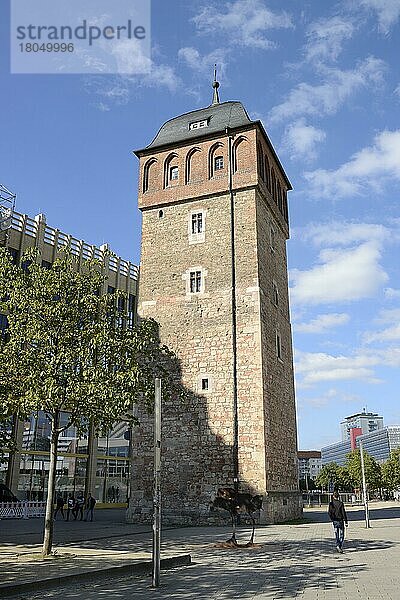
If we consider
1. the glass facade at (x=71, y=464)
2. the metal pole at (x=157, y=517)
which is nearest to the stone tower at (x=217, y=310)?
the glass facade at (x=71, y=464)

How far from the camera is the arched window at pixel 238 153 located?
94.4 ft

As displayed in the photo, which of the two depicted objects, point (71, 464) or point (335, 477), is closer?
point (71, 464)

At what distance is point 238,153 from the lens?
1142 inches

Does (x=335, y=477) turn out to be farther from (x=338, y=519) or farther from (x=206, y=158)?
(x=338, y=519)

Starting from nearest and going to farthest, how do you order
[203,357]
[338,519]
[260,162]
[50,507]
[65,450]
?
[50,507]
[338,519]
[203,357]
[260,162]
[65,450]

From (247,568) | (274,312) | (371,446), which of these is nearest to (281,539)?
(247,568)

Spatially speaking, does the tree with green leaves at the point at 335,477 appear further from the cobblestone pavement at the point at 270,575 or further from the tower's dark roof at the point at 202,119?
the cobblestone pavement at the point at 270,575

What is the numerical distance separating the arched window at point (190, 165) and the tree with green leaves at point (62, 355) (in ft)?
51.6

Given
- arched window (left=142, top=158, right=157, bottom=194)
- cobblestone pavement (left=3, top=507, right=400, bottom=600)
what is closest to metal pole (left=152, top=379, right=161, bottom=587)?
cobblestone pavement (left=3, top=507, right=400, bottom=600)

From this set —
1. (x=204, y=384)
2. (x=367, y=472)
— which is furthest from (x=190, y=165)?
(x=367, y=472)

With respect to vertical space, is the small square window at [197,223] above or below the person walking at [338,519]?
above

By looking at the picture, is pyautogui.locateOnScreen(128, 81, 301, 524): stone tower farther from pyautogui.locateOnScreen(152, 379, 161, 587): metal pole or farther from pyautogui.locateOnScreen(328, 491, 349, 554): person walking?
pyautogui.locateOnScreen(152, 379, 161, 587): metal pole

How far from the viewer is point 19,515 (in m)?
30.0

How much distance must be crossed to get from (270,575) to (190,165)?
2295cm
